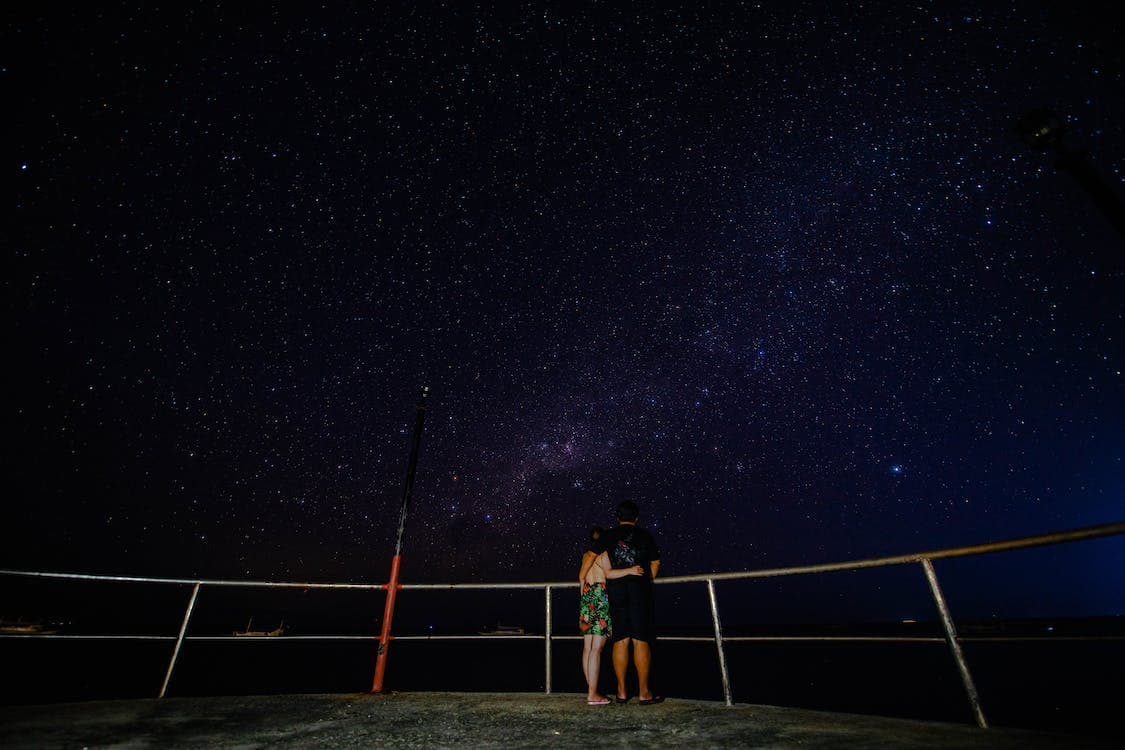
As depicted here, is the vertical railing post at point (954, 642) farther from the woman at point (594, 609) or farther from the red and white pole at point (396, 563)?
the red and white pole at point (396, 563)

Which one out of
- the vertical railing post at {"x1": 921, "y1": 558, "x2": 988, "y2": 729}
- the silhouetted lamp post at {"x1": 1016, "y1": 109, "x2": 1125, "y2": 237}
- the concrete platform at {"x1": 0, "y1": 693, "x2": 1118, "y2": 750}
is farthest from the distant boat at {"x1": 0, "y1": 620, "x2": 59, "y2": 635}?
the silhouetted lamp post at {"x1": 1016, "y1": 109, "x2": 1125, "y2": 237}

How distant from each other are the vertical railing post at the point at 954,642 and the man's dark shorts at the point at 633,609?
1.91m

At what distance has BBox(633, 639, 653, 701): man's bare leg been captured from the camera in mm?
3824

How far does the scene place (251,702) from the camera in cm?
415

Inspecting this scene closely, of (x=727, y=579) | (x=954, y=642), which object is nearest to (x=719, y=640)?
(x=727, y=579)

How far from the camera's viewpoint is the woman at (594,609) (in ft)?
13.7

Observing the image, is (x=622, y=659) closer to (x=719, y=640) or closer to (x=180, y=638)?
(x=719, y=640)

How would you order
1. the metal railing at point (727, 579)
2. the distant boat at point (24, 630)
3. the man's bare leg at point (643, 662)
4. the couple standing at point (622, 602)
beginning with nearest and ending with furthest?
the metal railing at point (727, 579) → the distant boat at point (24, 630) → the man's bare leg at point (643, 662) → the couple standing at point (622, 602)

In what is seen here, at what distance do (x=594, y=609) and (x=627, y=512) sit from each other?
928mm

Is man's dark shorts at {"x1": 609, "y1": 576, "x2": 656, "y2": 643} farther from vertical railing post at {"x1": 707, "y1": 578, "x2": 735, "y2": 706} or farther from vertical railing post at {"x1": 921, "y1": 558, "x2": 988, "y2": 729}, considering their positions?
vertical railing post at {"x1": 921, "y1": 558, "x2": 988, "y2": 729}

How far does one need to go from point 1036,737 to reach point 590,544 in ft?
9.93

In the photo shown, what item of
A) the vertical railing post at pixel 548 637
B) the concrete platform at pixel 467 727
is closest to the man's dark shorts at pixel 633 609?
the concrete platform at pixel 467 727

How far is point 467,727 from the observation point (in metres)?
3.25

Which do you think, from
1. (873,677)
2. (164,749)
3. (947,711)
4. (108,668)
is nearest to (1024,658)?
(873,677)
